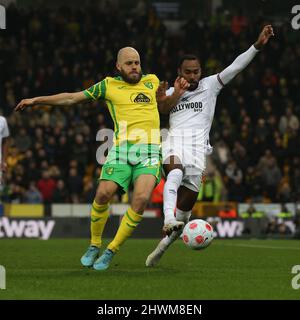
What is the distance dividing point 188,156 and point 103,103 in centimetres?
1540

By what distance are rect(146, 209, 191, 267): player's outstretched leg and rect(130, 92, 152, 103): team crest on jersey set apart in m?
1.48

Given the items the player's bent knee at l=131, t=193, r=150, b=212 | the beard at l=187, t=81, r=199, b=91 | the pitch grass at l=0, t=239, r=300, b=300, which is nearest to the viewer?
the pitch grass at l=0, t=239, r=300, b=300

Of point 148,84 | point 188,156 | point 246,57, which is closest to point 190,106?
point 188,156

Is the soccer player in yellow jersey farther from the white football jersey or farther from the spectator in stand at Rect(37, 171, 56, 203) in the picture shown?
the spectator in stand at Rect(37, 171, 56, 203)

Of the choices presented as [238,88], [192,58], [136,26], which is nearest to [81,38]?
[136,26]

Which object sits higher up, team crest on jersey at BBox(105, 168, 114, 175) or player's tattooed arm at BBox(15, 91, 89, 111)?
player's tattooed arm at BBox(15, 91, 89, 111)

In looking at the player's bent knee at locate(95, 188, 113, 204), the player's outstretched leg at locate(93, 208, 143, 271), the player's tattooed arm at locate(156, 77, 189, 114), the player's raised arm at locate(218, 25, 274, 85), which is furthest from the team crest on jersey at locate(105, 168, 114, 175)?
the player's raised arm at locate(218, 25, 274, 85)

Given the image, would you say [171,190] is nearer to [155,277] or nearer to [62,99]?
[155,277]

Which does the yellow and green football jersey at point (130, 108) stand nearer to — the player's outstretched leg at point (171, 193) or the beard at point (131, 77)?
the beard at point (131, 77)

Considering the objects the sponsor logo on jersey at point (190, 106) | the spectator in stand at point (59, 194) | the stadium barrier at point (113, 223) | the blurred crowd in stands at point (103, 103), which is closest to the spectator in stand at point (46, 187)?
the blurred crowd in stands at point (103, 103)

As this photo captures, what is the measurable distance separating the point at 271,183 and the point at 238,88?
13.9 ft

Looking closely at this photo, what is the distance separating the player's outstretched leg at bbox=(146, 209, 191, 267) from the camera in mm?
10969

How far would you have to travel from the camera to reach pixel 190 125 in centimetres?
1114

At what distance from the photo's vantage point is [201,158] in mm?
11188
